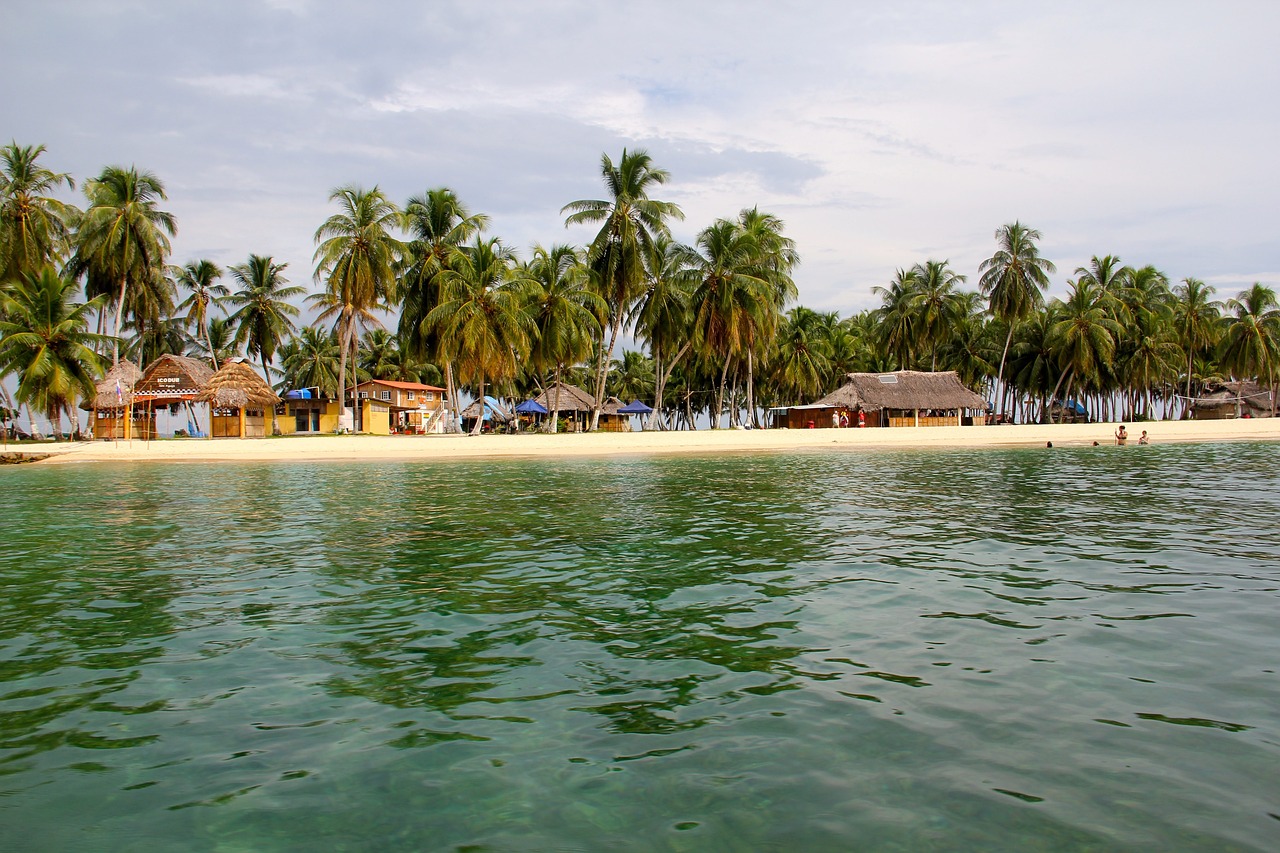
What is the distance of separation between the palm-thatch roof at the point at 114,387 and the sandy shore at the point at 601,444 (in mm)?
2987

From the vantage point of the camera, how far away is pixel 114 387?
133ft

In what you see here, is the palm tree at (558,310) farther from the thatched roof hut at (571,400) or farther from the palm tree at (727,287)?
the thatched roof hut at (571,400)

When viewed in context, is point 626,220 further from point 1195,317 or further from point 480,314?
point 1195,317

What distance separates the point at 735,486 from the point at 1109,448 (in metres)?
20.0

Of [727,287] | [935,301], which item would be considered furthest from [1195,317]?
[727,287]

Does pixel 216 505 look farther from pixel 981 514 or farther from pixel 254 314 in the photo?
pixel 254 314

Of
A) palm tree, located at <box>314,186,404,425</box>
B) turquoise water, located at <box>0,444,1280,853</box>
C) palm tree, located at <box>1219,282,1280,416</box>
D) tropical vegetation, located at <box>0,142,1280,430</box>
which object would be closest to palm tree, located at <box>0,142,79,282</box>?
tropical vegetation, located at <box>0,142,1280,430</box>

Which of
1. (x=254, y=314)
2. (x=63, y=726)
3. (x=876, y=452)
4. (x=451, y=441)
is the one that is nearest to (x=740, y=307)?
(x=876, y=452)

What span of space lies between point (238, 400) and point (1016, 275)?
47821 mm

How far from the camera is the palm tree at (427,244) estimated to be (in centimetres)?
4175

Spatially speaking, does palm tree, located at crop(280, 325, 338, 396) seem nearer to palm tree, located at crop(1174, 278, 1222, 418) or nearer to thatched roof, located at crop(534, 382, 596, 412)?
thatched roof, located at crop(534, 382, 596, 412)

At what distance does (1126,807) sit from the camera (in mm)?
3361

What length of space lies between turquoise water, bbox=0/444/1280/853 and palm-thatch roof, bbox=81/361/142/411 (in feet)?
112

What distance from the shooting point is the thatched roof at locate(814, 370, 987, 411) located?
5259cm
